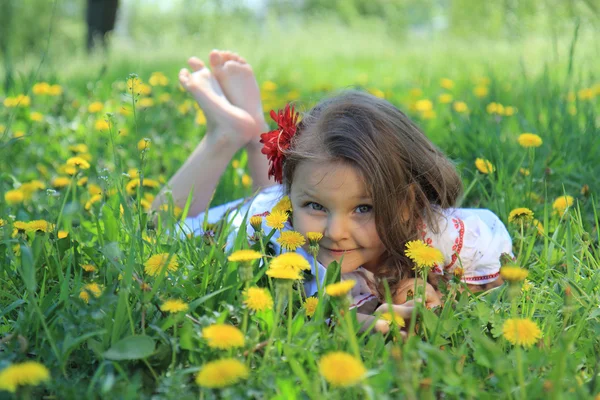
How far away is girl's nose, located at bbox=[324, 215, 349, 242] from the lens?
1.58 metres

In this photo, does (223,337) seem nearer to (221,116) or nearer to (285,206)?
(285,206)

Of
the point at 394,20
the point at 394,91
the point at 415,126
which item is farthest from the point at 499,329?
the point at 394,20

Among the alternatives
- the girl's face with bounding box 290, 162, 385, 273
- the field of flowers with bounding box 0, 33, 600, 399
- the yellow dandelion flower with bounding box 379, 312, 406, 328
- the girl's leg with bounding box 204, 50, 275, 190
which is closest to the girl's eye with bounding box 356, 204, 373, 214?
the girl's face with bounding box 290, 162, 385, 273

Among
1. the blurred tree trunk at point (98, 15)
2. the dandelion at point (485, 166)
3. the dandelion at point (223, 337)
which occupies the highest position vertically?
the dandelion at point (223, 337)

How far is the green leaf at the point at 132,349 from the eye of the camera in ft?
3.76

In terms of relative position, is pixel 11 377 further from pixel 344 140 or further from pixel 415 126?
pixel 415 126

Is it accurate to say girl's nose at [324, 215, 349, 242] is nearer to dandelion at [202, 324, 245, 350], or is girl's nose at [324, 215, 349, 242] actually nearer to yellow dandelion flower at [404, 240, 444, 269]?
yellow dandelion flower at [404, 240, 444, 269]

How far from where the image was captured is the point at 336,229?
62.3 inches

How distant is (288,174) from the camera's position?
1831 mm

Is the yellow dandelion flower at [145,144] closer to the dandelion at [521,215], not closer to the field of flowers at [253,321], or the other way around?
the field of flowers at [253,321]

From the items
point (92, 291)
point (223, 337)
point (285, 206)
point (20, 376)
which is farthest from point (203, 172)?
point (20, 376)

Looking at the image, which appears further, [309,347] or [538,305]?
[538,305]

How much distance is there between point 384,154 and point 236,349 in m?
0.71

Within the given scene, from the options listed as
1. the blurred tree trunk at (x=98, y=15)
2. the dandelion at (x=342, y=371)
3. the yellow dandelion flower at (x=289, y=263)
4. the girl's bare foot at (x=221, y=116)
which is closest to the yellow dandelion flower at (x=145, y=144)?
the girl's bare foot at (x=221, y=116)
